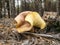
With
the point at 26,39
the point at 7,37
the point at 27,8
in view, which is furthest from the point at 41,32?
the point at 27,8

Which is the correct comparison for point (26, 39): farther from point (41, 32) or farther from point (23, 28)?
point (41, 32)

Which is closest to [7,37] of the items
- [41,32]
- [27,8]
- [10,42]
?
[10,42]

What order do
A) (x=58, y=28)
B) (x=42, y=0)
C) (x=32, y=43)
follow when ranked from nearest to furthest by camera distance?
1. (x=32, y=43)
2. (x=58, y=28)
3. (x=42, y=0)

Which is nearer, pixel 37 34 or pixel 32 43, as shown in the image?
pixel 32 43

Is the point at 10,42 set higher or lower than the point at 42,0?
lower

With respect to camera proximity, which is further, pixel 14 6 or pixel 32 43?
pixel 14 6

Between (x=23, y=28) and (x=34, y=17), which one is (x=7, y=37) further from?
(x=34, y=17)

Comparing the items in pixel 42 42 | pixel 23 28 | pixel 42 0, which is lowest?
pixel 42 42

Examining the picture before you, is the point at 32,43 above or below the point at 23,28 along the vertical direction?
below

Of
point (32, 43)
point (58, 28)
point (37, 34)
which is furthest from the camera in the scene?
point (58, 28)
